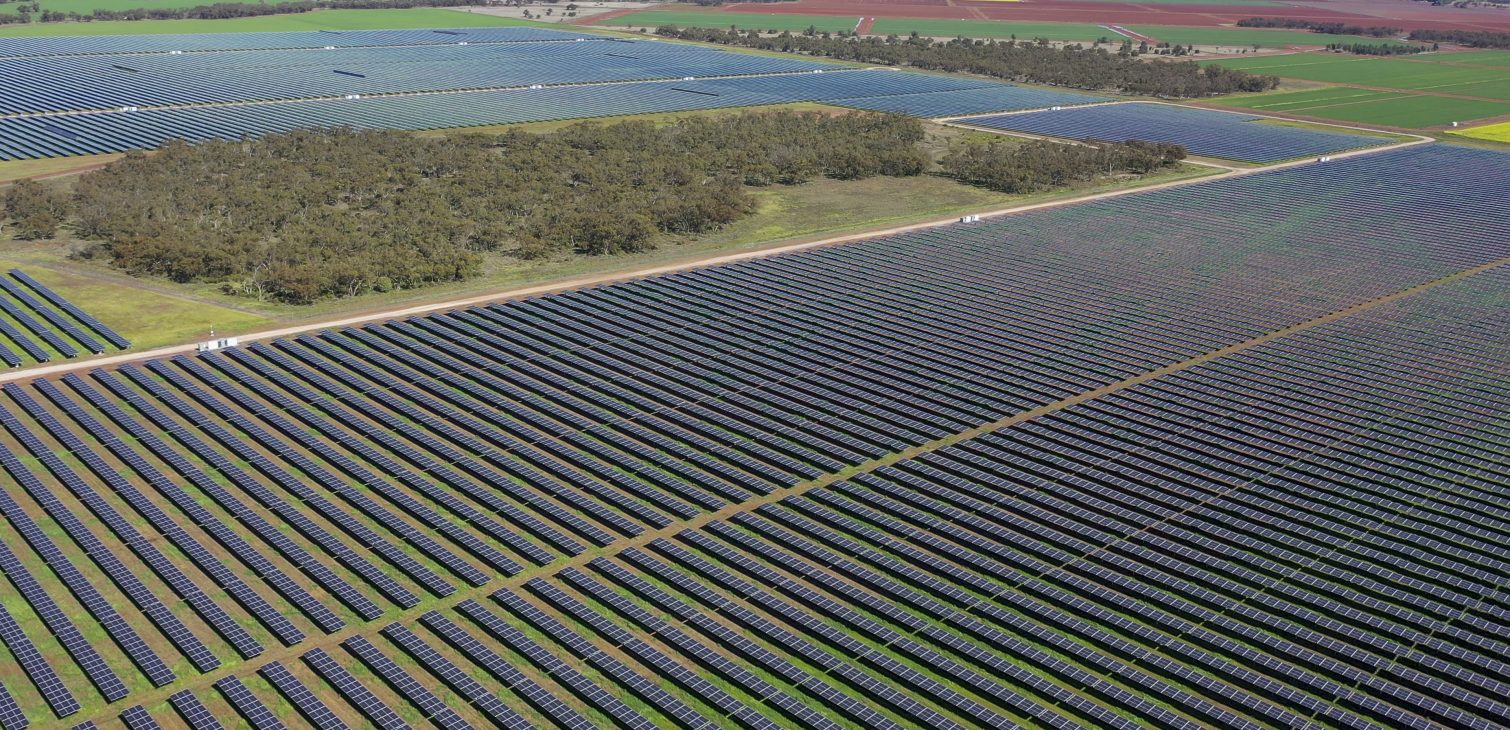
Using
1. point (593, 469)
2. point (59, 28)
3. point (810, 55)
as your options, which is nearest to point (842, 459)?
point (593, 469)

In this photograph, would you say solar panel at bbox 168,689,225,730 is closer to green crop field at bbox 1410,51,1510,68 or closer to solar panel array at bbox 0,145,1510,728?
solar panel array at bbox 0,145,1510,728

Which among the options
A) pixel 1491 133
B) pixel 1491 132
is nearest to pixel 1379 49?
pixel 1491 132

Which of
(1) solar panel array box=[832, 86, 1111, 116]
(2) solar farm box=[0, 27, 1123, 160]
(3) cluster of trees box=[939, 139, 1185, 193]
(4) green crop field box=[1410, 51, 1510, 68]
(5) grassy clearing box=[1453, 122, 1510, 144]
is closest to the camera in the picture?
(3) cluster of trees box=[939, 139, 1185, 193]

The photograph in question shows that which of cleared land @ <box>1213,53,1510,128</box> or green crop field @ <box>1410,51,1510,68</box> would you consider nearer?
cleared land @ <box>1213,53,1510,128</box>

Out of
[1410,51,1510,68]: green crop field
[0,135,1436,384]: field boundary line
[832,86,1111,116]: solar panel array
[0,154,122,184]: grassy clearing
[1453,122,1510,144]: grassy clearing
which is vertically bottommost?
[0,135,1436,384]: field boundary line

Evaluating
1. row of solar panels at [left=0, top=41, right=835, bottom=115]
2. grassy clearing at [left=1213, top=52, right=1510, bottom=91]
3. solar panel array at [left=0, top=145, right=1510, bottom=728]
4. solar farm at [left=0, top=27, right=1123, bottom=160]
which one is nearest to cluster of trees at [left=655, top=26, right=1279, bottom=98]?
solar farm at [left=0, top=27, right=1123, bottom=160]

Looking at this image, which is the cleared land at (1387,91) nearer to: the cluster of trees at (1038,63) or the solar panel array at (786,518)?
the cluster of trees at (1038,63)
